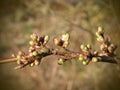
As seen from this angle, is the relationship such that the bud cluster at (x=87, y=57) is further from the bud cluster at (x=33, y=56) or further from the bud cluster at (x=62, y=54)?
the bud cluster at (x=33, y=56)

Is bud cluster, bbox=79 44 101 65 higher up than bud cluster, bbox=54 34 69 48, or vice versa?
bud cluster, bbox=54 34 69 48

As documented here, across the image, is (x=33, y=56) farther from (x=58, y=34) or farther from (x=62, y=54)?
(x=58, y=34)

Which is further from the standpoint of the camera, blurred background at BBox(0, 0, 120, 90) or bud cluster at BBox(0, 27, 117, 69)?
blurred background at BBox(0, 0, 120, 90)

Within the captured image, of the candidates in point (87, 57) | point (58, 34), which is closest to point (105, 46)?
point (87, 57)

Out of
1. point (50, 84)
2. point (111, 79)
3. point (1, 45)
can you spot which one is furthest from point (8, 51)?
point (111, 79)

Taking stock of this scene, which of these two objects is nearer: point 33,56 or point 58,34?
point 33,56

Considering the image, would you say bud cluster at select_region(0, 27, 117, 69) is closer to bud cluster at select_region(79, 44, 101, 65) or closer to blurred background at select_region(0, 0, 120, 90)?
bud cluster at select_region(79, 44, 101, 65)

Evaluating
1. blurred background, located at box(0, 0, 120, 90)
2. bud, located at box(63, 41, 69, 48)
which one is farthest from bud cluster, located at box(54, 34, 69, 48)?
blurred background, located at box(0, 0, 120, 90)

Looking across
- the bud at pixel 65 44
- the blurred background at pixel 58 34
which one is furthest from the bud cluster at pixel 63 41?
the blurred background at pixel 58 34
